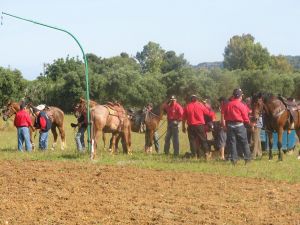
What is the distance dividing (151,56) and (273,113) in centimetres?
10521

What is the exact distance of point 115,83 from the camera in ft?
233

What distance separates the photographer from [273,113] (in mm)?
16359

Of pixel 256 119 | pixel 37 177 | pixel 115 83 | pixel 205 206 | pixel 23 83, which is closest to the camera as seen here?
pixel 205 206

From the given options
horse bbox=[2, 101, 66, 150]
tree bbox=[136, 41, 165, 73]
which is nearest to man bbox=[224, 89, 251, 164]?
horse bbox=[2, 101, 66, 150]

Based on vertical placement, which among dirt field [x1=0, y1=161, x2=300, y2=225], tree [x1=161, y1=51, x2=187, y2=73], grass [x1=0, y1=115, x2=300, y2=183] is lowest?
dirt field [x1=0, y1=161, x2=300, y2=225]

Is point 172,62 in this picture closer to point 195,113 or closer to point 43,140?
point 43,140

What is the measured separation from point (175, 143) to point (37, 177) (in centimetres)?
636

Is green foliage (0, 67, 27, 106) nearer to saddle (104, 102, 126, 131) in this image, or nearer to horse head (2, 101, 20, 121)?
horse head (2, 101, 20, 121)

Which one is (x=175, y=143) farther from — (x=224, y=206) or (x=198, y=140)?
(x=224, y=206)

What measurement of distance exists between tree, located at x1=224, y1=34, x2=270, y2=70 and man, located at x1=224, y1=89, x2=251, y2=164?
95.9m

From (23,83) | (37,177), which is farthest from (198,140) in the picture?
(23,83)

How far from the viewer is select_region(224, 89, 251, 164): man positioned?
48.2ft

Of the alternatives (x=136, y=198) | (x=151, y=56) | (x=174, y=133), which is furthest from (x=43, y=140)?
(x=151, y=56)

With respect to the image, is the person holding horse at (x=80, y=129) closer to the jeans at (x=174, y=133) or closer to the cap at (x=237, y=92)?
the jeans at (x=174, y=133)
